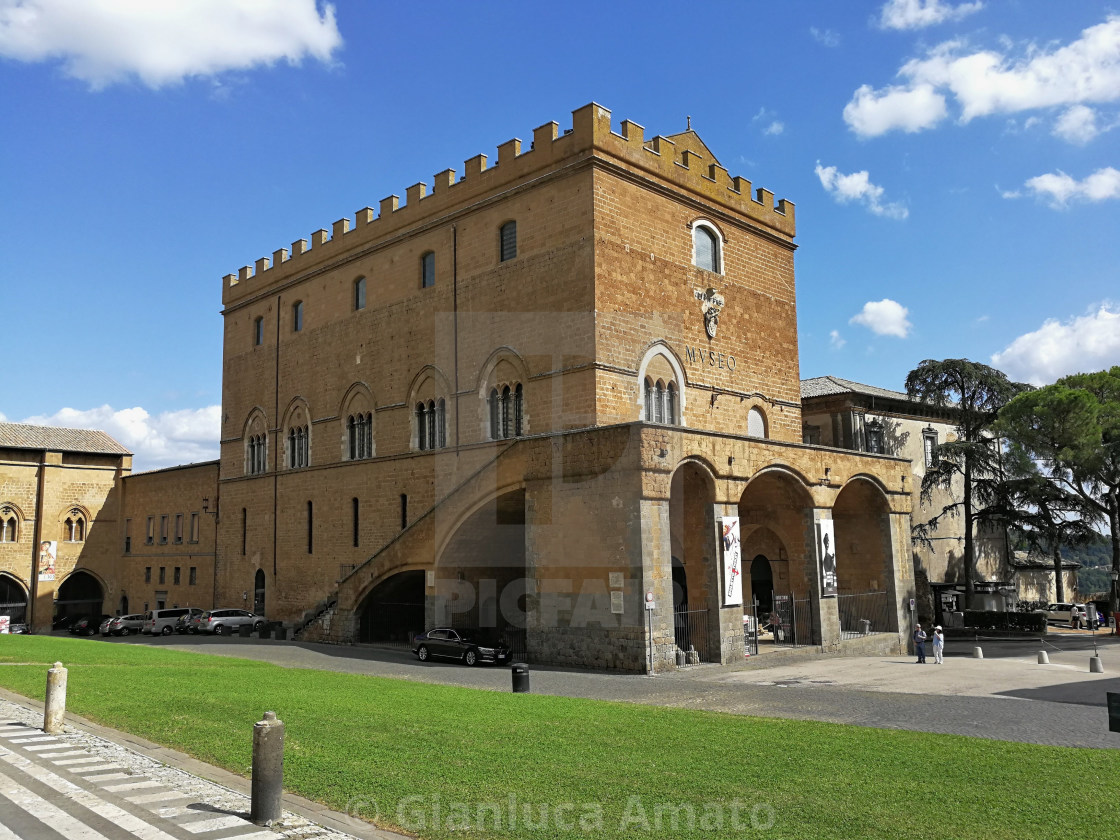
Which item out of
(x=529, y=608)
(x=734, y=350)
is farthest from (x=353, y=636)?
(x=734, y=350)

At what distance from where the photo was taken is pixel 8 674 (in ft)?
57.6

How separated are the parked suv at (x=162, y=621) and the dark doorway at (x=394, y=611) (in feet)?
38.0

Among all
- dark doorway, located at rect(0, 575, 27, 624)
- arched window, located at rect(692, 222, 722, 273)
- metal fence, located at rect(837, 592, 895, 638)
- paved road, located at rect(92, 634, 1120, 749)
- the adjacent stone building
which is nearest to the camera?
paved road, located at rect(92, 634, 1120, 749)

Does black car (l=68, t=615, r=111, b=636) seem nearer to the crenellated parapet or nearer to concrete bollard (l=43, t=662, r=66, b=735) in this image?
the crenellated parapet

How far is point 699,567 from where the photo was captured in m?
23.7

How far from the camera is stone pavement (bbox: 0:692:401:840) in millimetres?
7352

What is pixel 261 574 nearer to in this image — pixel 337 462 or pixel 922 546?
pixel 337 462

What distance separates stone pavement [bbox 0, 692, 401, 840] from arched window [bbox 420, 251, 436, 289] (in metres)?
22.5

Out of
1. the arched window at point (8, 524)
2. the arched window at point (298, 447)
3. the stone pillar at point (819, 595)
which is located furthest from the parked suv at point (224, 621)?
the stone pillar at point (819, 595)

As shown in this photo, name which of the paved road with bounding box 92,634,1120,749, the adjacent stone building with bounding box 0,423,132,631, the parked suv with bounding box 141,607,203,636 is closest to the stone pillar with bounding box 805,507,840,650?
the paved road with bounding box 92,634,1120,749

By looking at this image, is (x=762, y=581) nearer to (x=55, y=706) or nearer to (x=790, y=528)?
(x=790, y=528)

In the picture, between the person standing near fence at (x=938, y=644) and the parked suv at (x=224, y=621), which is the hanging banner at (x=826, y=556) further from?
the parked suv at (x=224, y=621)

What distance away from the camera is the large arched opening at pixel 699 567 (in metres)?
22.9

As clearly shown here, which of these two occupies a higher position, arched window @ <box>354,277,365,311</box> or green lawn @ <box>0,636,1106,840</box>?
arched window @ <box>354,277,365,311</box>
